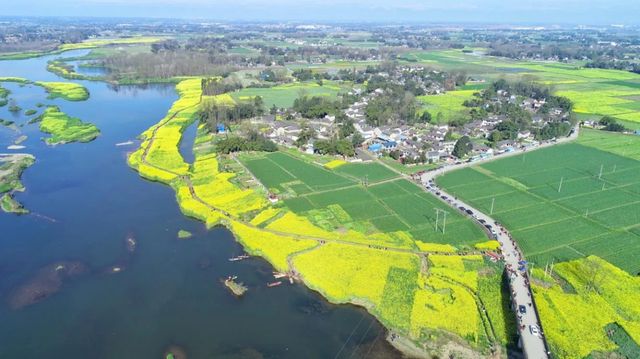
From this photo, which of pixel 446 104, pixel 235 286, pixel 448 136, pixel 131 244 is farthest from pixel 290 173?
pixel 446 104

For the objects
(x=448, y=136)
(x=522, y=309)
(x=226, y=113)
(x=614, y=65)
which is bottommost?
(x=614, y=65)

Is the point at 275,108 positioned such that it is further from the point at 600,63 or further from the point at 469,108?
the point at 600,63

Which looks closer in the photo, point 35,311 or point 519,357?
point 519,357

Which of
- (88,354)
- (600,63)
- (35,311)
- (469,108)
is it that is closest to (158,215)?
(35,311)

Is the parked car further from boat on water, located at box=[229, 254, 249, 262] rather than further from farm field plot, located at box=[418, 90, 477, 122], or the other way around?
farm field plot, located at box=[418, 90, 477, 122]

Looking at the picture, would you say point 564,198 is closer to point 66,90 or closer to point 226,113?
point 226,113

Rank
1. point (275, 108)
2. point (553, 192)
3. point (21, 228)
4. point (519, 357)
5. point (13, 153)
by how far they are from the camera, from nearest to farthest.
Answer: point (519, 357), point (21, 228), point (553, 192), point (13, 153), point (275, 108)

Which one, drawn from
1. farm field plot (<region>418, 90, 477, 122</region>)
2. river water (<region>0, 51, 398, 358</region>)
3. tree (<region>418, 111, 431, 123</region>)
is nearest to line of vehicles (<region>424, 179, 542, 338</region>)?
river water (<region>0, 51, 398, 358</region>)

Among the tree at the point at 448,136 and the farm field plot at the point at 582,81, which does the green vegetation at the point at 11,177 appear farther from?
the farm field plot at the point at 582,81
